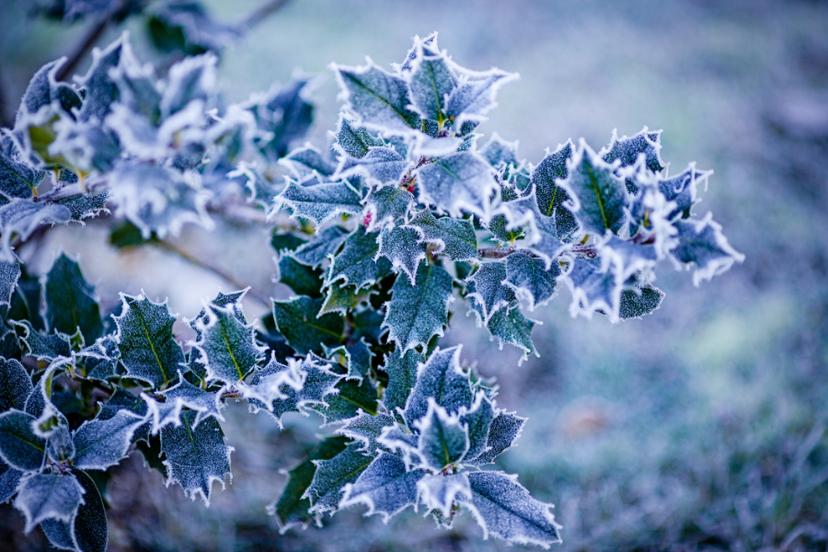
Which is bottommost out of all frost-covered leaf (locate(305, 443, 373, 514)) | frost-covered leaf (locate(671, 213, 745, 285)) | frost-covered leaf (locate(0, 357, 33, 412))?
frost-covered leaf (locate(0, 357, 33, 412))

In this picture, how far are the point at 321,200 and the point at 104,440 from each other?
399 mm

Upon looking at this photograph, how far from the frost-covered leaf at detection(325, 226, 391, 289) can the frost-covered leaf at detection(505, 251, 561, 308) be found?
7.6 inches

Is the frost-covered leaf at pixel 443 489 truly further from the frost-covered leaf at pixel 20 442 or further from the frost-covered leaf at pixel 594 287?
the frost-covered leaf at pixel 20 442

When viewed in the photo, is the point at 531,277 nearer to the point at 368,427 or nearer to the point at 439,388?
the point at 439,388

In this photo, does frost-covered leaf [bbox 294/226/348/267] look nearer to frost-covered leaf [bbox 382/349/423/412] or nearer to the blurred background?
frost-covered leaf [bbox 382/349/423/412]

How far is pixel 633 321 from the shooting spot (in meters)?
2.56

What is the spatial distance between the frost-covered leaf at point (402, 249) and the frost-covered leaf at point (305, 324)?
0.61ft

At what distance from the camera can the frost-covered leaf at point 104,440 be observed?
79cm

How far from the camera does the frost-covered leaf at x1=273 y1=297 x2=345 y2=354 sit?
3.34 ft

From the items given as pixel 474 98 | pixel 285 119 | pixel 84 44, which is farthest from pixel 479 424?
pixel 84 44

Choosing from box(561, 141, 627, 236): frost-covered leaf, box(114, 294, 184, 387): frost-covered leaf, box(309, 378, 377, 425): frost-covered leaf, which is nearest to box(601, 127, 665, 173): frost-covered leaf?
box(561, 141, 627, 236): frost-covered leaf

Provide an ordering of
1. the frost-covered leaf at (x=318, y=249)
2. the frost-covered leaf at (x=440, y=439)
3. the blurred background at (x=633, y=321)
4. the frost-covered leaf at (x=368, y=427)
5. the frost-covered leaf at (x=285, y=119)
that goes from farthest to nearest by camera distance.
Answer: the blurred background at (x=633, y=321), the frost-covered leaf at (x=285, y=119), the frost-covered leaf at (x=318, y=249), the frost-covered leaf at (x=368, y=427), the frost-covered leaf at (x=440, y=439)

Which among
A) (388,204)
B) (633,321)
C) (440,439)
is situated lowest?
(440,439)

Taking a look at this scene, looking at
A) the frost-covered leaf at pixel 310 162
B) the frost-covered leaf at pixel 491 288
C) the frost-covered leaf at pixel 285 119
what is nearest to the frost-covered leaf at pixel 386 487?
the frost-covered leaf at pixel 491 288
